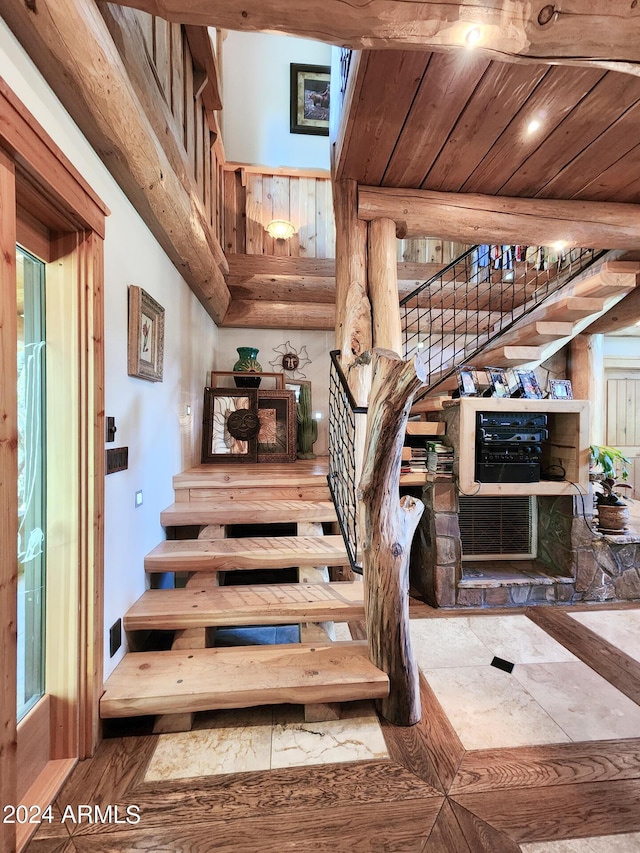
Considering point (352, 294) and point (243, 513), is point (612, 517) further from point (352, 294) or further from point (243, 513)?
point (243, 513)

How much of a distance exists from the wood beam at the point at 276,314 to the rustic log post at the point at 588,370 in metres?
3.17

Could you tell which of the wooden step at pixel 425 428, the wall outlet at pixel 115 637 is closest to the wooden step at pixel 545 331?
the wooden step at pixel 425 428

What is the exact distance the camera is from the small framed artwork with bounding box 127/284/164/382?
71.7 inches

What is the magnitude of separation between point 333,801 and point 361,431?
1.59 m

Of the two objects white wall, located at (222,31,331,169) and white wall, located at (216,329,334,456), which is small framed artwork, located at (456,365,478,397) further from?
white wall, located at (222,31,331,169)

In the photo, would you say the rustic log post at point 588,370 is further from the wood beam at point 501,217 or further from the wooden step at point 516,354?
the wood beam at point 501,217

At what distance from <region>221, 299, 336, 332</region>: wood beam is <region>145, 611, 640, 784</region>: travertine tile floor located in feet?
10.2

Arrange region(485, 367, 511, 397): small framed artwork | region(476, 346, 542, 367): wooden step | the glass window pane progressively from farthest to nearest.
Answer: region(476, 346, 542, 367): wooden step, region(485, 367, 511, 397): small framed artwork, the glass window pane

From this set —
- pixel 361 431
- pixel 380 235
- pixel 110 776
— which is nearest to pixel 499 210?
pixel 380 235

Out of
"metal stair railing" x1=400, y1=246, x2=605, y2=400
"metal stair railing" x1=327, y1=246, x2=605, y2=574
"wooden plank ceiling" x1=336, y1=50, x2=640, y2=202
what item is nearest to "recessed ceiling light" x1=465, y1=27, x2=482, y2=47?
"wooden plank ceiling" x1=336, y1=50, x2=640, y2=202

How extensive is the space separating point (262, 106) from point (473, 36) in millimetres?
4594

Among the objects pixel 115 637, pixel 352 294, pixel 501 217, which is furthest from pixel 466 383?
pixel 115 637

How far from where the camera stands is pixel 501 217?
2.44 meters

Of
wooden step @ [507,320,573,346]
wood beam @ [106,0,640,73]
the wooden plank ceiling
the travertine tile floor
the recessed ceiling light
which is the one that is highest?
the wooden plank ceiling
